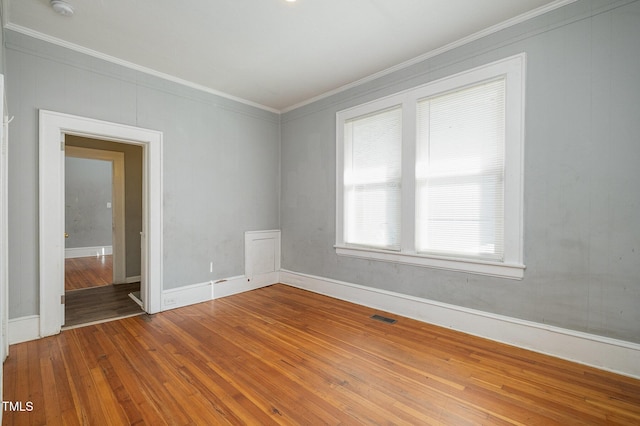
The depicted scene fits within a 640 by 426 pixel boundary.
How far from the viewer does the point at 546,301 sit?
2.67 meters

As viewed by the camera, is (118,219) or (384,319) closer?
(384,319)

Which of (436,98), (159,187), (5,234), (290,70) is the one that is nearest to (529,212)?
(436,98)

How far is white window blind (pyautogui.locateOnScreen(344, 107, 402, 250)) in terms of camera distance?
3.77 meters

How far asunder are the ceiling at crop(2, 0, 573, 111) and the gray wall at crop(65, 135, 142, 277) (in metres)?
2.28

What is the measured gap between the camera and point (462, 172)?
3.17 metres

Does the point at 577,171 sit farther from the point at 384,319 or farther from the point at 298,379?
the point at 298,379

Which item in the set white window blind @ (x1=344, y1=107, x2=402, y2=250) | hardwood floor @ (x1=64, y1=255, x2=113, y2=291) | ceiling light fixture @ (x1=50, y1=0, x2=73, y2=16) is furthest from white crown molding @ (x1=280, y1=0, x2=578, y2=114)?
hardwood floor @ (x1=64, y1=255, x2=113, y2=291)

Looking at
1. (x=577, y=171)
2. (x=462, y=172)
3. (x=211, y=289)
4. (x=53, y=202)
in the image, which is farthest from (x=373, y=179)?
(x=53, y=202)

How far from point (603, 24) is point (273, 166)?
14.1 feet

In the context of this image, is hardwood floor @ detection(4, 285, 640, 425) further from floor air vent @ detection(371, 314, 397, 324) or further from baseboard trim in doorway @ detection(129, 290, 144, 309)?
baseboard trim in doorway @ detection(129, 290, 144, 309)

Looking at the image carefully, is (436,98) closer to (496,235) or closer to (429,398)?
(496,235)

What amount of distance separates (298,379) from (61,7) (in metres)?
3.73

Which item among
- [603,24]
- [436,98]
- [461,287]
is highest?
[603,24]

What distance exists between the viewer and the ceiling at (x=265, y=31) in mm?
2611
